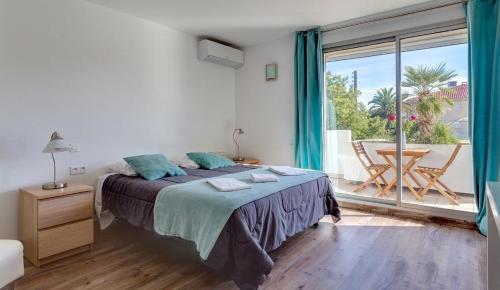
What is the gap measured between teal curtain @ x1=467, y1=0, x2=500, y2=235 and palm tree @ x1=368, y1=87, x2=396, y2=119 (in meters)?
0.82

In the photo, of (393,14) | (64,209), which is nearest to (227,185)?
(64,209)

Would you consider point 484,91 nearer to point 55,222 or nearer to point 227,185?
point 227,185

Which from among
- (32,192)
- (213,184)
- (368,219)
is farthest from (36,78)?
(368,219)

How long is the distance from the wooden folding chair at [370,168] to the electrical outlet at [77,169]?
11.0 ft

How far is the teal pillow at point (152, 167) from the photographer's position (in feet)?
9.69

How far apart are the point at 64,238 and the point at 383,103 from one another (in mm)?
3804

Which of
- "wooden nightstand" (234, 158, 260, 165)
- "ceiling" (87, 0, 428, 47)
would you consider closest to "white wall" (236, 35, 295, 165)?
"wooden nightstand" (234, 158, 260, 165)

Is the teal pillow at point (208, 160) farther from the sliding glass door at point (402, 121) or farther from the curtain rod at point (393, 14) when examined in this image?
the curtain rod at point (393, 14)

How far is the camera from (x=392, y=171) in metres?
3.79

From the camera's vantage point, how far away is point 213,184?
8.14ft

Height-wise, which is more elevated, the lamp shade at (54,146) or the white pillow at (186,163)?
the lamp shade at (54,146)

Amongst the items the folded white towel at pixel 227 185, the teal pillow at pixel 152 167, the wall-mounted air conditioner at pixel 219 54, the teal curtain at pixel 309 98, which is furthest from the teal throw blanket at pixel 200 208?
the wall-mounted air conditioner at pixel 219 54

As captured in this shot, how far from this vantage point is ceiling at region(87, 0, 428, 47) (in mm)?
3162

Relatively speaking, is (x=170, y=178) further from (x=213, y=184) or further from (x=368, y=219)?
(x=368, y=219)
